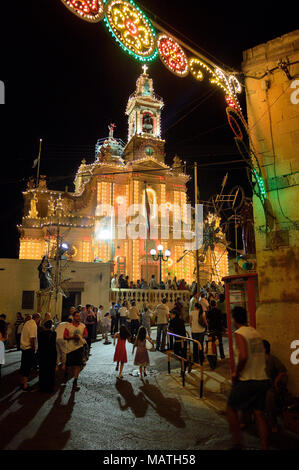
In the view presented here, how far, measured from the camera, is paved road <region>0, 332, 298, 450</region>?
4.62 m

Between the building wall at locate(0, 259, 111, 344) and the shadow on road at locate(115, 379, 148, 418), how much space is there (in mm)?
10559

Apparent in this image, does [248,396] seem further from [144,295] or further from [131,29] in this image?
[144,295]

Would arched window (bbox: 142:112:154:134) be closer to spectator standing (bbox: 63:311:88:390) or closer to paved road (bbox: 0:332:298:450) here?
spectator standing (bbox: 63:311:88:390)

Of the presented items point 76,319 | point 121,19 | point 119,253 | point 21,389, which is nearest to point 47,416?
point 21,389

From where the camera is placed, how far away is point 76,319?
8508 mm

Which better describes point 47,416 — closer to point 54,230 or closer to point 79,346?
point 79,346

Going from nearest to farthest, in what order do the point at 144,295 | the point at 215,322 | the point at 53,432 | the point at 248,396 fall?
1. the point at 248,396
2. the point at 53,432
3. the point at 215,322
4. the point at 144,295

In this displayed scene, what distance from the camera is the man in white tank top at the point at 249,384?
4074mm

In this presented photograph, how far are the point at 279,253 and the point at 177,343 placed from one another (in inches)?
181

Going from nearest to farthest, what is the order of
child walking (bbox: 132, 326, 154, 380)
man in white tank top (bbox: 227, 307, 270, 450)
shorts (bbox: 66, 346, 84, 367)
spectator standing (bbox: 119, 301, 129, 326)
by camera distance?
man in white tank top (bbox: 227, 307, 270, 450)
shorts (bbox: 66, 346, 84, 367)
child walking (bbox: 132, 326, 154, 380)
spectator standing (bbox: 119, 301, 129, 326)

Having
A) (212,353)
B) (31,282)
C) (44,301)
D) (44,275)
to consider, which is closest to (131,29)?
(212,353)

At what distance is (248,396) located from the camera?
4133mm

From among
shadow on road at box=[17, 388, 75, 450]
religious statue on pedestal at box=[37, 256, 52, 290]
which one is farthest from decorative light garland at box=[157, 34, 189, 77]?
religious statue on pedestal at box=[37, 256, 52, 290]

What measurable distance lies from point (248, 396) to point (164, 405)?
9.28ft
